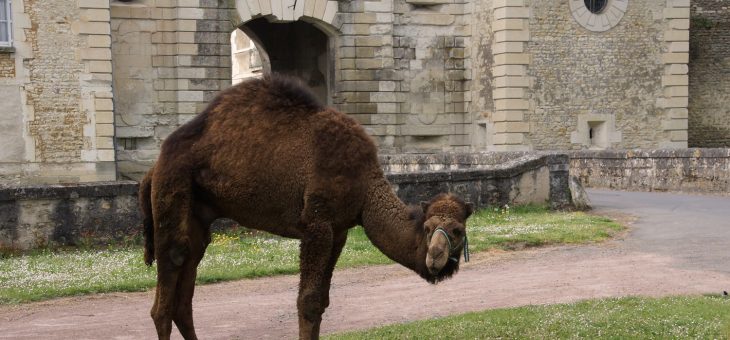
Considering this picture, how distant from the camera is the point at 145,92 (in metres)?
24.1

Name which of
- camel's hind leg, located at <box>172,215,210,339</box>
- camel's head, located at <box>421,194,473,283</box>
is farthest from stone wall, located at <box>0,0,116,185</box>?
camel's head, located at <box>421,194,473,283</box>

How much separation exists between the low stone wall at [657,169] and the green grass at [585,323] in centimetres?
1091

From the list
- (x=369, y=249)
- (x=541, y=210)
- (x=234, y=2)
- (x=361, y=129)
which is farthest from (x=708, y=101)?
(x=361, y=129)

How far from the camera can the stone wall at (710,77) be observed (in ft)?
99.6

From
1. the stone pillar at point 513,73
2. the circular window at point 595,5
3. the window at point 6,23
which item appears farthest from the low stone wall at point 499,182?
the window at point 6,23

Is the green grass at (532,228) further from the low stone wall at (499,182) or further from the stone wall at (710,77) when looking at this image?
the stone wall at (710,77)

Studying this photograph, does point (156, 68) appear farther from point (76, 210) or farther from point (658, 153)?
point (76, 210)

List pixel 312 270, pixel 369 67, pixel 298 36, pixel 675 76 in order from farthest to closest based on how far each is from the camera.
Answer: pixel 298 36, pixel 369 67, pixel 675 76, pixel 312 270

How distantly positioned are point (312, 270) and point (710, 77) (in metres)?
26.1

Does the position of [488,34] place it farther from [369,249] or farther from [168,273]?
[168,273]

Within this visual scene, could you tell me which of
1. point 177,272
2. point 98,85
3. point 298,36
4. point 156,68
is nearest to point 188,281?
point 177,272

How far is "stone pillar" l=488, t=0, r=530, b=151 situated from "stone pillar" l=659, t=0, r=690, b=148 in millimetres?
3479

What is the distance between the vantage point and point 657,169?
20141 millimetres

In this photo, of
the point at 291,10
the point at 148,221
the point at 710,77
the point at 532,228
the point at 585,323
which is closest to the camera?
the point at 148,221
